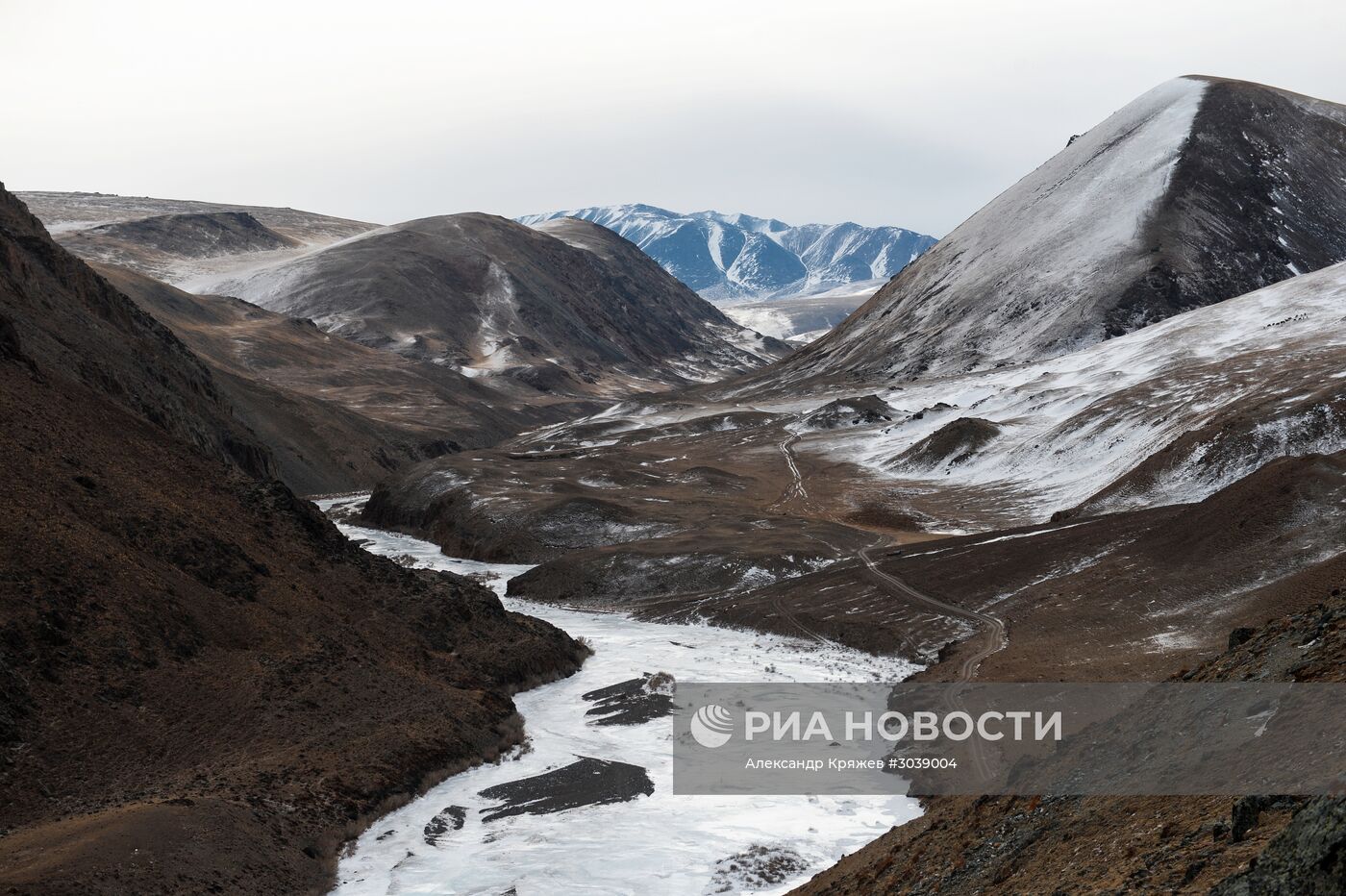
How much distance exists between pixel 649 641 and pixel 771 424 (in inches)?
3376

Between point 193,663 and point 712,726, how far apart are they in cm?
1634

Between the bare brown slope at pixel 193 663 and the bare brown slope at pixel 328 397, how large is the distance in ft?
182

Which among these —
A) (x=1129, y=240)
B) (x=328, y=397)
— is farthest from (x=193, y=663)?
(x=1129, y=240)

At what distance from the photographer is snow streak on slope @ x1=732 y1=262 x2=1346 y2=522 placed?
6000cm

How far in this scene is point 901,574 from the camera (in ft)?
178

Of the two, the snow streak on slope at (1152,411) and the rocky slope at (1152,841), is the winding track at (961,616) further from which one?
the rocky slope at (1152,841)

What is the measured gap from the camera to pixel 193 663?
29.2 m

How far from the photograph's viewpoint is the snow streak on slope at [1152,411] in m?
60.0

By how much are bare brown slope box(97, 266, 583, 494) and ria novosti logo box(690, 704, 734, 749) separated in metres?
66.2

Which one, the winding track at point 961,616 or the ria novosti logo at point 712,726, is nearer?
the ria novosti logo at point 712,726

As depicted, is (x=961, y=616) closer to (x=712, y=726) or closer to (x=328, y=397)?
(x=712, y=726)

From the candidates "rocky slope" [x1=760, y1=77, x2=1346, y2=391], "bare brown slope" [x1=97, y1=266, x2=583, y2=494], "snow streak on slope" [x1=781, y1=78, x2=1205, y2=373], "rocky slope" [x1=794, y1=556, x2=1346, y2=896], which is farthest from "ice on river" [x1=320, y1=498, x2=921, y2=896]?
"snow streak on slope" [x1=781, y1=78, x2=1205, y2=373]

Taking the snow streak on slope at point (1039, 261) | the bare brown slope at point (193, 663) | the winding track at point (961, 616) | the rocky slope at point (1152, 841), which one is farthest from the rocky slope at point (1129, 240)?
the rocky slope at point (1152, 841)

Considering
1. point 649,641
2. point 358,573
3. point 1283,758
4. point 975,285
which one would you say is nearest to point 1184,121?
point 975,285
